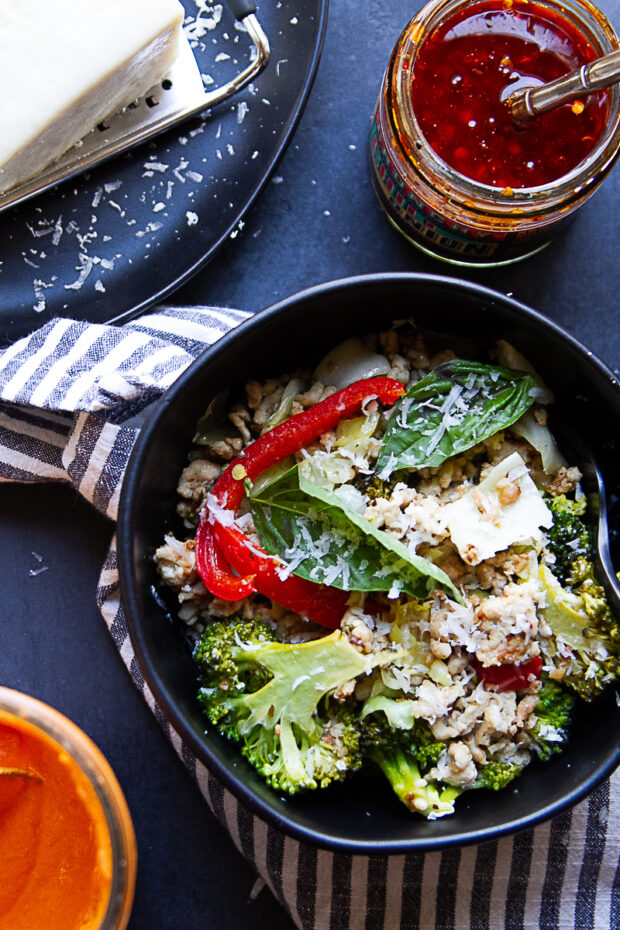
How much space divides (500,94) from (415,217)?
0.97ft

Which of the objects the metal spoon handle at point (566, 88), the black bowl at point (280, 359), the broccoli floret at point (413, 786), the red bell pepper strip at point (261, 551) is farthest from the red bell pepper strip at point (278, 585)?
the metal spoon handle at point (566, 88)

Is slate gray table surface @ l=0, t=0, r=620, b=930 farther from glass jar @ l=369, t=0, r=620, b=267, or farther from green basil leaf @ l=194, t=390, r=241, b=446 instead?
green basil leaf @ l=194, t=390, r=241, b=446

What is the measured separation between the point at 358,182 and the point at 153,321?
0.60 m

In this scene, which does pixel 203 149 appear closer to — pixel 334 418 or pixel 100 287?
pixel 100 287

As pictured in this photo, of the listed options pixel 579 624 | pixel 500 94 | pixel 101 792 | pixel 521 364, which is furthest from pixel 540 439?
pixel 101 792

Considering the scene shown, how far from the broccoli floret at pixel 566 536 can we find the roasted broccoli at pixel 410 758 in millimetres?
414

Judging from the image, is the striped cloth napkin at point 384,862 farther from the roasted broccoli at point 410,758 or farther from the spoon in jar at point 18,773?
the roasted broccoli at point 410,758

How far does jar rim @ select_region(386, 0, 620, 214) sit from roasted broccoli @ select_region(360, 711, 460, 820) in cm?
101

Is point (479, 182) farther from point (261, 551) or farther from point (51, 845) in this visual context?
point (51, 845)

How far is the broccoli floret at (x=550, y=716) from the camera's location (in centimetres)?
159

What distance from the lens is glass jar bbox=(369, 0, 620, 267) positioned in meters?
1.62

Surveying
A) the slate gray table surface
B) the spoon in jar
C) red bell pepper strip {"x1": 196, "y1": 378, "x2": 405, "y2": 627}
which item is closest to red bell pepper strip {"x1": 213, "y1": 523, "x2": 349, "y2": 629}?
red bell pepper strip {"x1": 196, "y1": 378, "x2": 405, "y2": 627}

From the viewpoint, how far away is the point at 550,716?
63.1 inches

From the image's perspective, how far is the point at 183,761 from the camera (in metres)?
1.91
